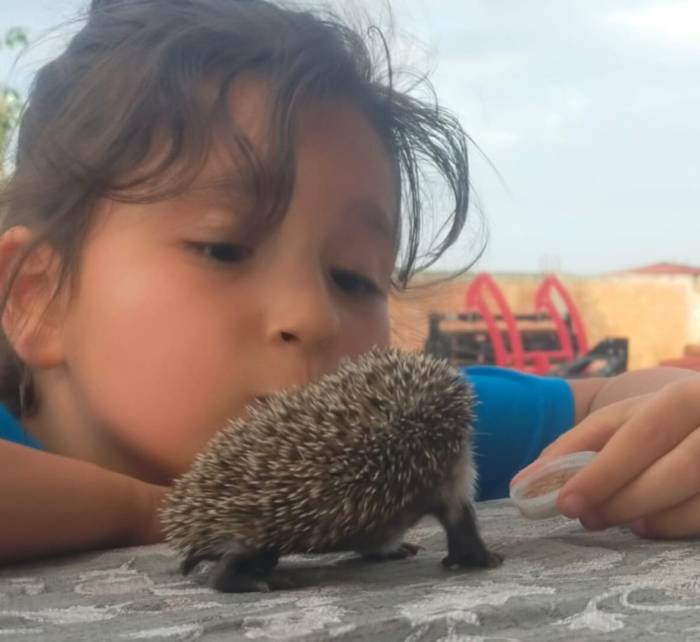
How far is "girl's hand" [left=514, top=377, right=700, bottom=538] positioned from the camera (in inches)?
49.2

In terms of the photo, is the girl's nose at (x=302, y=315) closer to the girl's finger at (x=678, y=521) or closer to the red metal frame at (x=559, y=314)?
the girl's finger at (x=678, y=521)

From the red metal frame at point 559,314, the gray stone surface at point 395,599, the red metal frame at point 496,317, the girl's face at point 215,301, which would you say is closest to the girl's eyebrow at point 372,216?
the girl's face at point 215,301

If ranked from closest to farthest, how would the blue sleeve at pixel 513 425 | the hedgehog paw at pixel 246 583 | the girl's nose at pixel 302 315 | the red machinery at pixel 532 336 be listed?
the hedgehog paw at pixel 246 583
the girl's nose at pixel 302 315
the blue sleeve at pixel 513 425
the red machinery at pixel 532 336

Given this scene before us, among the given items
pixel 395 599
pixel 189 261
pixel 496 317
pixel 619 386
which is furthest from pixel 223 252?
pixel 496 317

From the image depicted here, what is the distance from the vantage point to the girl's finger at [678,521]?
1246 mm

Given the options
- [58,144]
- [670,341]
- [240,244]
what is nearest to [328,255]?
[240,244]

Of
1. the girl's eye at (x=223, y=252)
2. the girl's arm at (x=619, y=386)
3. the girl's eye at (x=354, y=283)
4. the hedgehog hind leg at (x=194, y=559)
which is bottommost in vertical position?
the hedgehog hind leg at (x=194, y=559)

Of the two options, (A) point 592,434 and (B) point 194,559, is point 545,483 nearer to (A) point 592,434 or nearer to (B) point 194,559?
(A) point 592,434

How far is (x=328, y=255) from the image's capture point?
65.0 inches

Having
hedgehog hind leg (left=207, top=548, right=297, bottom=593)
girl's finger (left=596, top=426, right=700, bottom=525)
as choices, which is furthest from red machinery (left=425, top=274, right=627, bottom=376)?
hedgehog hind leg (left=207, top=548, right=297, bottom=593)

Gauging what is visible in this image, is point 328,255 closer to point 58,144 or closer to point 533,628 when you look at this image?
point 58,144

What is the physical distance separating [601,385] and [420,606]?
A: 1.63 meters

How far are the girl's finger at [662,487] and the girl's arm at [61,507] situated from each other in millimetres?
633

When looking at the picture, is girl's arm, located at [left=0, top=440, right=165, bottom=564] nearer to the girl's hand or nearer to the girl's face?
the girl's face
